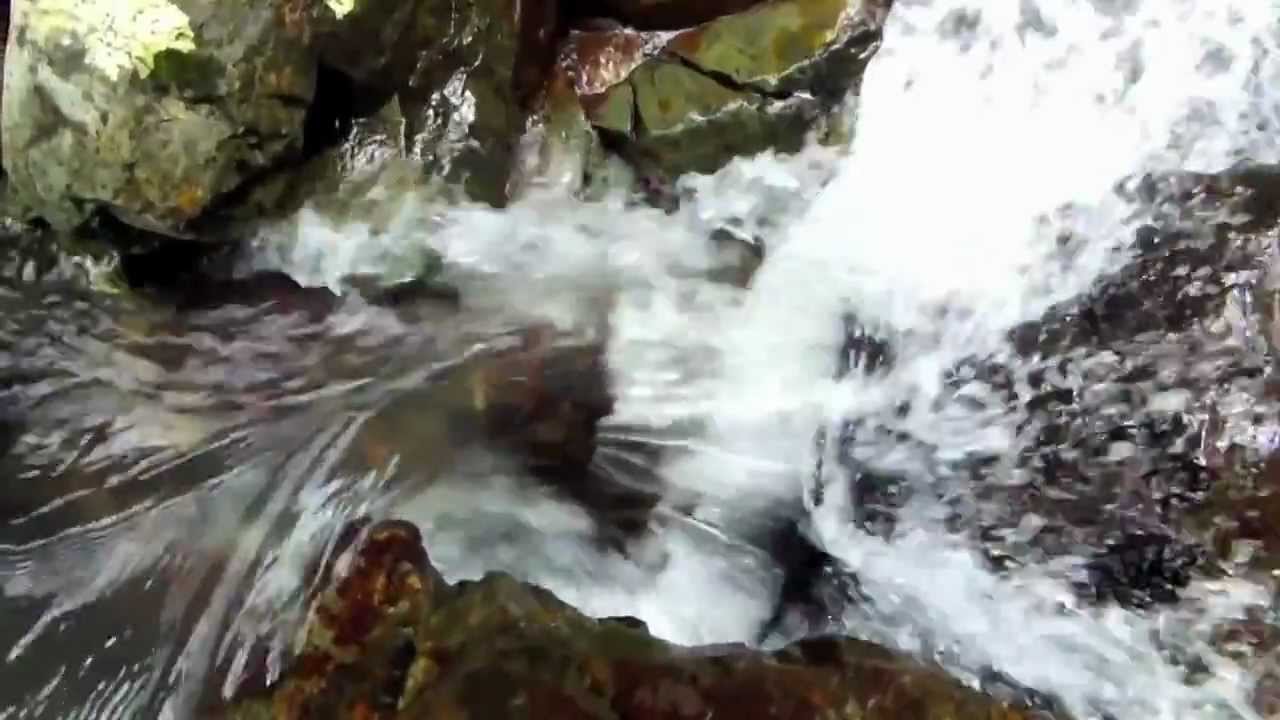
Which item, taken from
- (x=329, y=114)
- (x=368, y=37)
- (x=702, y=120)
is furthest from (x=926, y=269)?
(x=329, y=114)

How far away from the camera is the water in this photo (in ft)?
9.87

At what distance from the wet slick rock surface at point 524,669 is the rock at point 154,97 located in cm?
128

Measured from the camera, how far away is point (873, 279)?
11.3ft

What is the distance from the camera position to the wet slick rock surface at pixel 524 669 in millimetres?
2408

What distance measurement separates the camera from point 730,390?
11.8 ft

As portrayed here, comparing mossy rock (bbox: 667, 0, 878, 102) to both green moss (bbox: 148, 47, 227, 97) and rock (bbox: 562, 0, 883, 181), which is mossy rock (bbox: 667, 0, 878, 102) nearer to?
rock (bbox: 562, 0, 883, 181)

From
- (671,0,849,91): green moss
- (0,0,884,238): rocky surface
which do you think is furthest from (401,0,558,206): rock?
(671,0,849,91): green moss

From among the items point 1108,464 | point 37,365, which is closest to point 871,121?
point 1108,464

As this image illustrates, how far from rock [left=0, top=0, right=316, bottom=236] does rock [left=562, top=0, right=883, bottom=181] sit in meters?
1.02

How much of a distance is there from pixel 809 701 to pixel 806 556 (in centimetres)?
123

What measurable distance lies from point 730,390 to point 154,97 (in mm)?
1993

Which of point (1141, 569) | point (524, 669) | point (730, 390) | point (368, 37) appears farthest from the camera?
point (730, 390)

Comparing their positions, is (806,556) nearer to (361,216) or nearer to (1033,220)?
(1033,220)

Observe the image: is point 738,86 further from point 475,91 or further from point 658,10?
point 475,91
